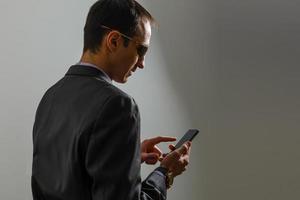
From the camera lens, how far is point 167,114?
1936 millimetres

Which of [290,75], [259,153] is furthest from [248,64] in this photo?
[259,153]

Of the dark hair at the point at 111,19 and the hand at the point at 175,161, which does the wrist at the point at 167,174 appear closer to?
the hand at the point at 175,161

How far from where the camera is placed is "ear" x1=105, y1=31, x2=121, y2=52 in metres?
0.86

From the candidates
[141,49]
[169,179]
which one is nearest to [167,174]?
[169,179]

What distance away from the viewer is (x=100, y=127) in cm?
77

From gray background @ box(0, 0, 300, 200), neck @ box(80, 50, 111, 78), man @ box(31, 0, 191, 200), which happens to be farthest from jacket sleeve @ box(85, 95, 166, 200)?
gray background @ box(0, 0, 300, 200)

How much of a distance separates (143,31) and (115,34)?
7 centimetres

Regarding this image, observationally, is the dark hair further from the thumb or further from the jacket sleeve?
the thumb

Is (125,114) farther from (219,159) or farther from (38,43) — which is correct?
(219,159)

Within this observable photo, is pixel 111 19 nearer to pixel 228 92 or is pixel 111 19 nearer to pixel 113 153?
pixel 113 153

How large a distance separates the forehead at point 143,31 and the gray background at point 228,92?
833mm

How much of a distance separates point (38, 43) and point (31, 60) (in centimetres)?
6

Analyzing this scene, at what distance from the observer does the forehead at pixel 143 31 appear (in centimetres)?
90

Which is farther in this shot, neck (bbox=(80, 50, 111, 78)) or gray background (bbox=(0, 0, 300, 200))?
gray background (bbox=(0, 0, 300, 200))
